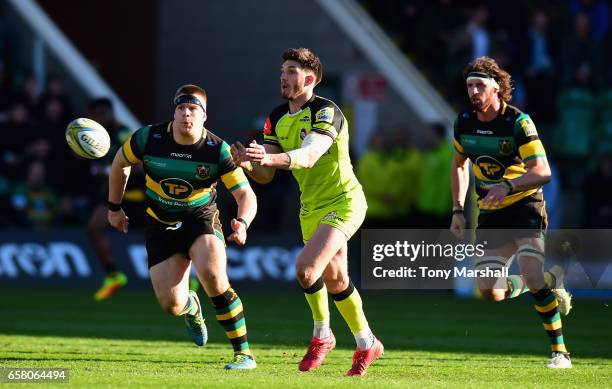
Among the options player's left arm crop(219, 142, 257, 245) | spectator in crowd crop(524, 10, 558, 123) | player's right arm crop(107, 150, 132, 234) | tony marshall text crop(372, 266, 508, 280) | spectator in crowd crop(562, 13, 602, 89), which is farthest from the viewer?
spectator in crowd crop(562, 13, 602, 89)

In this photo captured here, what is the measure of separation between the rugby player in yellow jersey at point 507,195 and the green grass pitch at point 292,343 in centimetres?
62

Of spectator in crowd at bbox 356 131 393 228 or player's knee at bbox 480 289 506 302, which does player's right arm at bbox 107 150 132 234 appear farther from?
spectator in crowd at bbox 356 131 393 228

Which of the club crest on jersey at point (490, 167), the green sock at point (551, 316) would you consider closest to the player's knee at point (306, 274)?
the club crest on jersey at point (490, 167)

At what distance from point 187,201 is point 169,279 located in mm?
683

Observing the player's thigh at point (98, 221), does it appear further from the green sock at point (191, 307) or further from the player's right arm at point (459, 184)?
the player's right arm at point (459, 184)

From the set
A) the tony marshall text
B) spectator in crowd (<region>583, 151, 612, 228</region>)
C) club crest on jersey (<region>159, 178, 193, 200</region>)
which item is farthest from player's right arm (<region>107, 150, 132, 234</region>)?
spectator in crowd (<region>583, 151, 612, 228</region>)

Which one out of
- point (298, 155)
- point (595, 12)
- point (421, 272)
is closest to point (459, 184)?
point (298, 155)

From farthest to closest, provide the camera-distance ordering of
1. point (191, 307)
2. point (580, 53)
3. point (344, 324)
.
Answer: point (580, 53) → point (344, 324) → point (191, 307)

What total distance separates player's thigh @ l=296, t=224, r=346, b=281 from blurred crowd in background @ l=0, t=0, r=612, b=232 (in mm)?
9823

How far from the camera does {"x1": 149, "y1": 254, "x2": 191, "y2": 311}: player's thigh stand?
36.0ft

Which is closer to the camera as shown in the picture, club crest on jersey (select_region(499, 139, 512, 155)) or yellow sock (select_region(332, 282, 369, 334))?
yellow sock (select_region(332, 282, 369, 334))

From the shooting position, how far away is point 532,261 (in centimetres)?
1172

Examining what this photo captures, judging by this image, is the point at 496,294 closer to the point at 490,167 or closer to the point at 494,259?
the point at 494,259

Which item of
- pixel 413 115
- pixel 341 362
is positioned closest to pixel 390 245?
pixel 413 115
